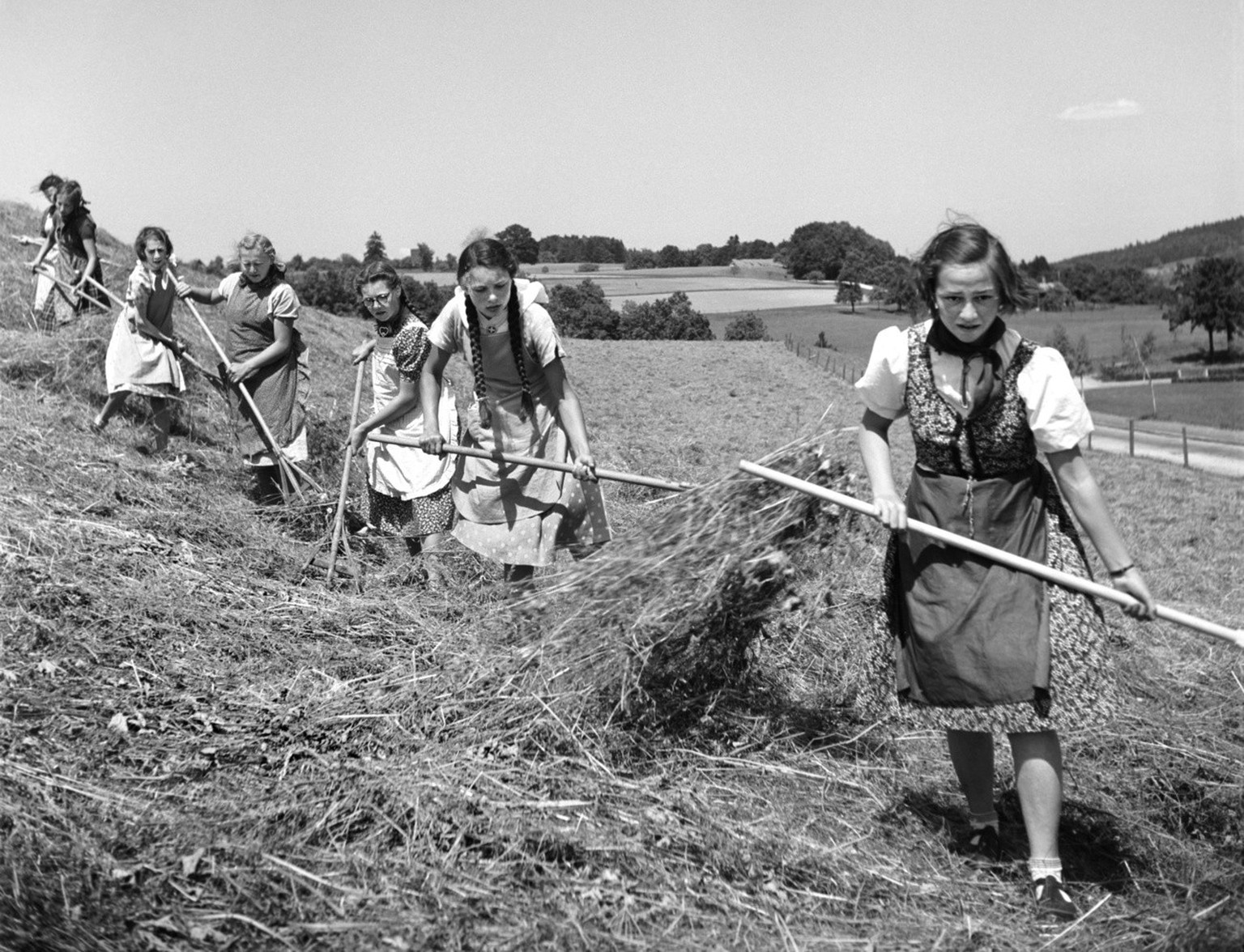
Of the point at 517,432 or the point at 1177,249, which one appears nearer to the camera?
the point at 517,432

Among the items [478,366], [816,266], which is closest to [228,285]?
[478,366]

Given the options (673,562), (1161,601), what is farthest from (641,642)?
(1161,601)

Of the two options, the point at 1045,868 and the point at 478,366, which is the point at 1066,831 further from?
the point at 478,366

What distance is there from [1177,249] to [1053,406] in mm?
94160

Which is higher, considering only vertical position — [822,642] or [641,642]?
[641,642]

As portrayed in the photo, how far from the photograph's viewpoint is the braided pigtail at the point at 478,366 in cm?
440

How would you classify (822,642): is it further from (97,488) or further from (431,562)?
(97,488)

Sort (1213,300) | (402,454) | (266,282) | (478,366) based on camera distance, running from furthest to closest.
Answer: (1213,300)
(266,282)
(402,454)
(478,366)

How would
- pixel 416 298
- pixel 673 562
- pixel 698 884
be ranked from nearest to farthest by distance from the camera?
1. pixel 698 884
2. pixel 673 562
3. pixel 416 298

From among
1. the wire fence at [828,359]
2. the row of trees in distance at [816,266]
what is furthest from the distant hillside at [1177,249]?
the wire fence at [828,359]

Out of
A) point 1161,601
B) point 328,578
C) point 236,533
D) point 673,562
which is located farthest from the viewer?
point 1161,601

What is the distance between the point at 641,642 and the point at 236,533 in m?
2.88

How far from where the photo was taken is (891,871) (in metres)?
3.19

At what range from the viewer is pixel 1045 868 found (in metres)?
3.00
